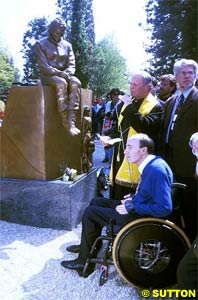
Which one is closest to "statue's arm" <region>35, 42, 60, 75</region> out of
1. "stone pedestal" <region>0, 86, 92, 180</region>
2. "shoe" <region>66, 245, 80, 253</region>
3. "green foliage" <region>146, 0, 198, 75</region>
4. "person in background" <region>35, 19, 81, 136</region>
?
"person in background" <region>35, 19, 81, 136</region>

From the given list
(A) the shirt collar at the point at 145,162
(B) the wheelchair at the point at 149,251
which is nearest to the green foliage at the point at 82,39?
(A) the shirt collar at the point at 145,162

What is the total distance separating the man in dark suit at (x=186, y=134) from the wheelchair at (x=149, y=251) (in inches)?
16.4

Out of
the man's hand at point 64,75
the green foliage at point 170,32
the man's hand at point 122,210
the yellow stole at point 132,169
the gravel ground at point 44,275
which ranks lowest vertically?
the gravel ground at point 44,275

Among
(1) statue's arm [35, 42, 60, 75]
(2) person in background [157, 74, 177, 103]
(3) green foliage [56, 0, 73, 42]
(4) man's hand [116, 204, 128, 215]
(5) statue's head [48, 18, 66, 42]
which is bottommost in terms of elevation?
(4) man's hand [116, 204, 128, 215]

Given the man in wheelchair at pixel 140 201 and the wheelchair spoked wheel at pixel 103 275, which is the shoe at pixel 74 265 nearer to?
the man in wheelchair at pixel 140 201

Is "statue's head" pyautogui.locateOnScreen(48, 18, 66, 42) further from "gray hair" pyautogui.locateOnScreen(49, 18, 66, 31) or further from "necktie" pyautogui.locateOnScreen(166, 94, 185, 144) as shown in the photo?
"necktie" pyautogui.locateOnScreen(166, 94, 185, 144)

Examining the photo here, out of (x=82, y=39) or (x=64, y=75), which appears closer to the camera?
(x=64, y=75)

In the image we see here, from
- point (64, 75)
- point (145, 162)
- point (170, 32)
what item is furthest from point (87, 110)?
point (170, 32)

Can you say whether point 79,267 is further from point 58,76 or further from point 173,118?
point 58,76

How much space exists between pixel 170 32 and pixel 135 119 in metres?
17.1

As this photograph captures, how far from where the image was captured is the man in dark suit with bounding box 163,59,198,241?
2.84 m

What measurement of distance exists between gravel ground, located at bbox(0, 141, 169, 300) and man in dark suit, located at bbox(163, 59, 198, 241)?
2.67ft

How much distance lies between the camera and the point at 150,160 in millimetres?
2584

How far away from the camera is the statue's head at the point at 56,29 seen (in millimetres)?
4008
